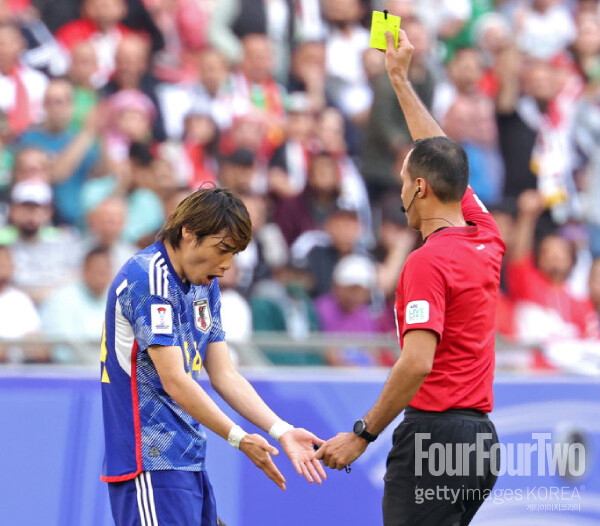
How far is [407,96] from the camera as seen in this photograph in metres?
4.87

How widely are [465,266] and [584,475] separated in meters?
2.88

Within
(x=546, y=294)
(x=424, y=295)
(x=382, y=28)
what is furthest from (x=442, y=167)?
(x=546, y=294)

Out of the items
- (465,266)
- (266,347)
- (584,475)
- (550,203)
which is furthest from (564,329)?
(465,266)

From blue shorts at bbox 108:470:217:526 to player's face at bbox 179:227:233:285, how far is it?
2.59 ft

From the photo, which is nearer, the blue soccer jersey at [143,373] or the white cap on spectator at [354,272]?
the blue soccer jersey at [143,373]

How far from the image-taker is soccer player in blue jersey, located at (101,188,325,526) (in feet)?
12.8

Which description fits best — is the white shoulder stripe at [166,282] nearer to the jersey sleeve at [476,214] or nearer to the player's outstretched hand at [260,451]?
the player's outstretched hand at [260,451]

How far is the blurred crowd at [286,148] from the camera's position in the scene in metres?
7.97

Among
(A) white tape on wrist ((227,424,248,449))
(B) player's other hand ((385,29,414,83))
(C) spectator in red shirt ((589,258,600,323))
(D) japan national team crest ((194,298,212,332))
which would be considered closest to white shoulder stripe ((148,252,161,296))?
(D) japan national team crest ((194,298,212,332))

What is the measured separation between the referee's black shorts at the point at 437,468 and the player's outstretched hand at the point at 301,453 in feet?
1.06

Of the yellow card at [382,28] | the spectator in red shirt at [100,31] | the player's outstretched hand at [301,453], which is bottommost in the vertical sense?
the player's outstretched hand at [301,453]

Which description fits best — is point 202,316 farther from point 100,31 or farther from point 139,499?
point 100,31

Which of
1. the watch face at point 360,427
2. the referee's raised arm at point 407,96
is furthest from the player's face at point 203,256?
the referee's raised arm at point 407,96

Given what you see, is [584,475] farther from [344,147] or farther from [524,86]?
[524,86]
